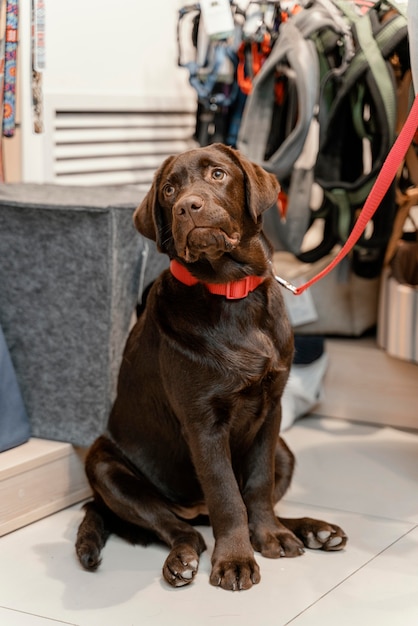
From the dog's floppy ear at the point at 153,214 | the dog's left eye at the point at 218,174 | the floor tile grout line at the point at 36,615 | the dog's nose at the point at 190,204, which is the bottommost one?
the floor tile grout line at the point at 36,615

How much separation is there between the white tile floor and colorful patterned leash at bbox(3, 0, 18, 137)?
1081 mm

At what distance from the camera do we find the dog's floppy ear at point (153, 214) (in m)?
2.02

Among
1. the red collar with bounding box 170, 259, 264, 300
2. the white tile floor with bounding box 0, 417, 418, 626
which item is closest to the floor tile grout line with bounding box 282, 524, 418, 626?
the white tile floor with bounding box 0, 417, 418, 626

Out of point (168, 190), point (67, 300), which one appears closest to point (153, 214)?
point (168, 190)

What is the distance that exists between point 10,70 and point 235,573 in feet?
4.96

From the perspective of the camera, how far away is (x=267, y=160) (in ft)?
10.4

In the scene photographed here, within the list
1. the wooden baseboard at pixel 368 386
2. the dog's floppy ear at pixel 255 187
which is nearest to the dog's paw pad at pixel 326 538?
the dog's floppy ear at pixel 255 187

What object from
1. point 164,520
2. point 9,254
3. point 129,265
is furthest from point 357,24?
point 164,520

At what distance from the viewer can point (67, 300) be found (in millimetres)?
2430

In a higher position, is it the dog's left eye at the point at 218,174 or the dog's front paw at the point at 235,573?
the dog's left eye at the point at 218,174

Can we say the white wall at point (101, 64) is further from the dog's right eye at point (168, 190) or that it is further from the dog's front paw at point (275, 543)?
the dog's front paw at point (275, 543)

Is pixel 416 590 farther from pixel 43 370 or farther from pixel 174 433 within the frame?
pixel 43 370

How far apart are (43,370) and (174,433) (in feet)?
1.60

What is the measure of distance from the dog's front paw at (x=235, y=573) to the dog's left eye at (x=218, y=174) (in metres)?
0.76
